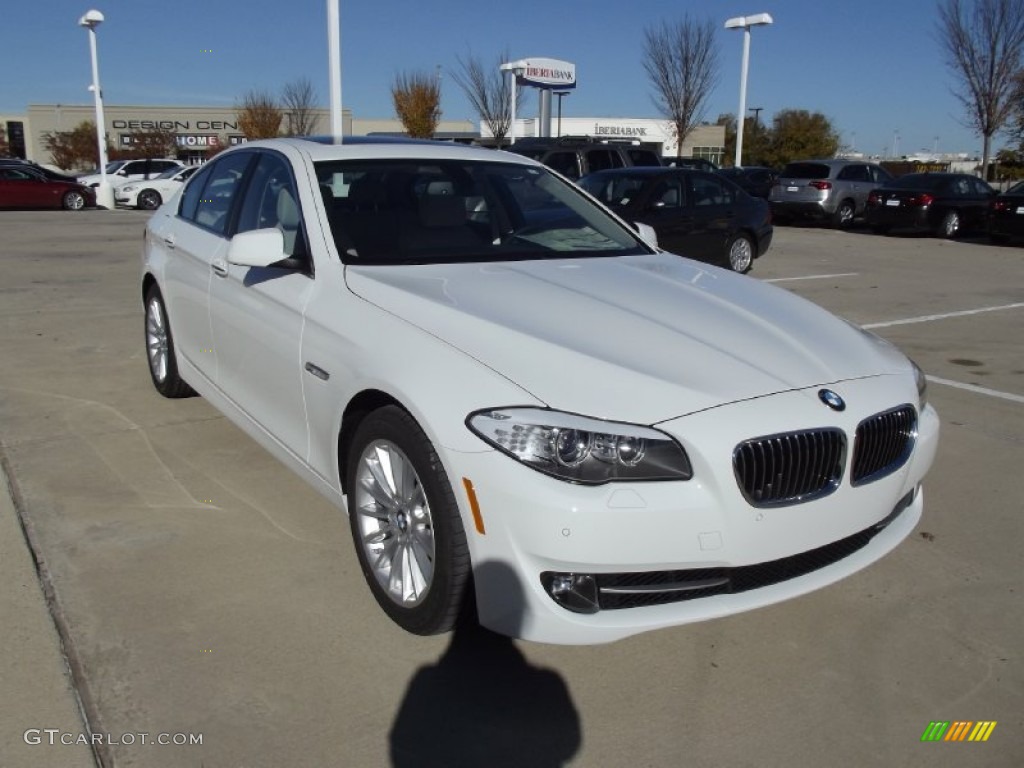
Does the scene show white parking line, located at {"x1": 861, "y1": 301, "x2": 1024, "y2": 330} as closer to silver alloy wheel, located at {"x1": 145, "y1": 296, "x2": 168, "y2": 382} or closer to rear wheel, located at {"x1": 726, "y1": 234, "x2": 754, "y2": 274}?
rear wheel, located at {"x1": 726, "y1": 234, "x2": 754, "y2": 274}

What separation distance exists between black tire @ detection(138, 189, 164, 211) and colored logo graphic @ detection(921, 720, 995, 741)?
84.3 feet

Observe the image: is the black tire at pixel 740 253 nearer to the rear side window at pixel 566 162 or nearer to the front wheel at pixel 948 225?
the rear side window at pixel 566 162

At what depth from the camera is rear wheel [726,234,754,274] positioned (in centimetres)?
1192

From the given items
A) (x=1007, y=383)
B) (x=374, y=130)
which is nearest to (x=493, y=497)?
(x=1007, y=383)

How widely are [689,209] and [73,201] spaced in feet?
65.1

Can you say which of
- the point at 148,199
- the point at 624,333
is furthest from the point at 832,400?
the point at 148,199

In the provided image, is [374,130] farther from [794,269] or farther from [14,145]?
[794,269]

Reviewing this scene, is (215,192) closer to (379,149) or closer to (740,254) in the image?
(379,149)

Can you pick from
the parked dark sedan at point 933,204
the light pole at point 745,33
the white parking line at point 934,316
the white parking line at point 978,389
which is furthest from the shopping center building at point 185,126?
the white parking line at point 978,389

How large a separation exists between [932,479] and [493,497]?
298 centimetres

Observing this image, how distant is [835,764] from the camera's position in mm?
2432

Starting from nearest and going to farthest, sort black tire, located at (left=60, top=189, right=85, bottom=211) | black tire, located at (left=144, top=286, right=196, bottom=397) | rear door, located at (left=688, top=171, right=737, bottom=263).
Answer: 1. black tire, located at (left=144, top=286, right=196, bottom=397)
2. rear door, located at (left=688, top=171, right=737, bottom=263)
3. black tire, located at (left=60, top=189, right=85, bottom=211)

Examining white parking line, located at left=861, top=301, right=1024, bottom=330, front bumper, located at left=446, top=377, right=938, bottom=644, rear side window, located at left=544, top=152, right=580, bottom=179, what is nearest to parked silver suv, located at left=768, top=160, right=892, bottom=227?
rear side window, located at left=544, top=152, right=580, bottom=179

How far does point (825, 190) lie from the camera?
20922mm
